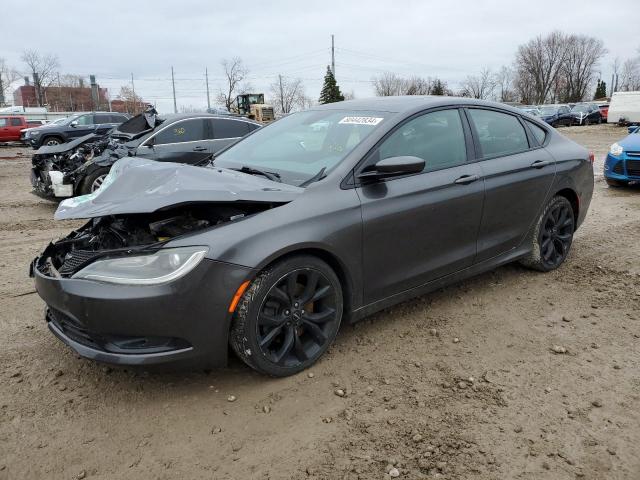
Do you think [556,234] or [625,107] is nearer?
[556,234]

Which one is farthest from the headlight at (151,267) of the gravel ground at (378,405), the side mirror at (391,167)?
the side mirror at (391,167)

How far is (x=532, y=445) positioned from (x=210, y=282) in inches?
67.9

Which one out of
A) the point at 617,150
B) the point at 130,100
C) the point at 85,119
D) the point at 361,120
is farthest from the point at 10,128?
the point at 130,100

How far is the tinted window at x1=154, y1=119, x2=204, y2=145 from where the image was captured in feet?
28.8

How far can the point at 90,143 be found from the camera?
932 cm

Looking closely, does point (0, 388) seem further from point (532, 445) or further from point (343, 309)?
point (532, 445)

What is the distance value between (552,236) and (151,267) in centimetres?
363

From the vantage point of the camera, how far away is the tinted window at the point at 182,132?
8773mm

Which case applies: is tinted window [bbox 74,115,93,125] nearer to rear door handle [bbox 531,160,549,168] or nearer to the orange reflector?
rear door handle [bbox 531,160,549,168]

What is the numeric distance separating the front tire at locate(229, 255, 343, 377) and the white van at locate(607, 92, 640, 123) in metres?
35.5

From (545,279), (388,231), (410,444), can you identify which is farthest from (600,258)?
(410,444)

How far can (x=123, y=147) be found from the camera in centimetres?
854

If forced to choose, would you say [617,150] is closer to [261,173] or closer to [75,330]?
[261,173]

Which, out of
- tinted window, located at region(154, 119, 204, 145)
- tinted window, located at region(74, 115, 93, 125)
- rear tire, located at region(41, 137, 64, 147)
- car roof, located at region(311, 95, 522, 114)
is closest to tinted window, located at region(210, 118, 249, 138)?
tinted window, located at region(154, 119, 204, 145)
